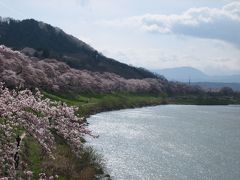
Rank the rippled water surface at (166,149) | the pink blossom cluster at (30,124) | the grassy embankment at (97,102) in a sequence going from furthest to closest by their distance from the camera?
the grassy embankment at (97,102)
the rippled water surface at (166,149)
the pink blossom cluster at (30,124)

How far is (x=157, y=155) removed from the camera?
157 ft

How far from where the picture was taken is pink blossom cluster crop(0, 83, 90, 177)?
17.8 m

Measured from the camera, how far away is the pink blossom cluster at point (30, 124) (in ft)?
58.4

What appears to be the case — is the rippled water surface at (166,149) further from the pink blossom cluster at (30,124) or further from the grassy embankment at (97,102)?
the pink blossom cluster at (30,124)

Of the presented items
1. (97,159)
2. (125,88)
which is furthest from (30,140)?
(125,88)

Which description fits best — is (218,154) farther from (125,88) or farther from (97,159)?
(125,88)

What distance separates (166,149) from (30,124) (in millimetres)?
35426

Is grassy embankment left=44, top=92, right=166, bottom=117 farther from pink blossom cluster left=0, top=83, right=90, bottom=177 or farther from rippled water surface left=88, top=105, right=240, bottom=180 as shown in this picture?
pink blossom cluster left=0, top=83, right=90, bottom=177

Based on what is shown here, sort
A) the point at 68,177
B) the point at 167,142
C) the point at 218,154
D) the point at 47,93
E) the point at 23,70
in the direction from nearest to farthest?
the point at 68,177, the point at 23,70, the point at 218,154, the point at 167,142, the point at 47,93

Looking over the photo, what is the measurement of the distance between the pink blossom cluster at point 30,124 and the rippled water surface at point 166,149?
49.1ft

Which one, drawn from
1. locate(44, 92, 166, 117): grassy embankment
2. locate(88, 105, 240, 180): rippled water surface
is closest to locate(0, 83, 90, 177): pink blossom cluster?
locate(88, 105, 240, 180): rippled water surface

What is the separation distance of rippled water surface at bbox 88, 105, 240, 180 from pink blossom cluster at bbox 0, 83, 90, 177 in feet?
49.1

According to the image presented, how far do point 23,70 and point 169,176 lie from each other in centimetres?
2066

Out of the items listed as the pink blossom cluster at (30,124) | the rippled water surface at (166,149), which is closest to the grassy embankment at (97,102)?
the rippled water surface at (166,149)
